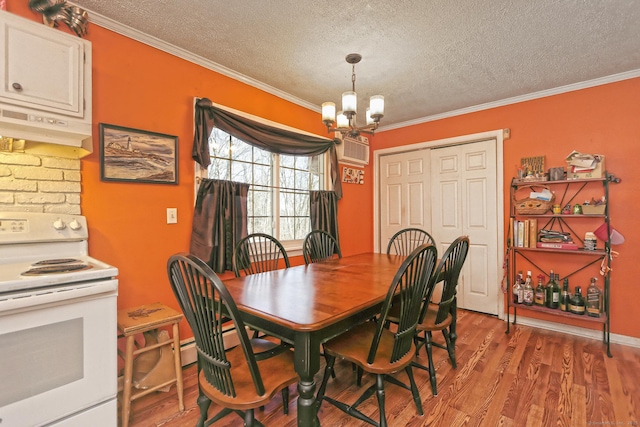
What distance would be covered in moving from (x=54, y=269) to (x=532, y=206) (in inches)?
146

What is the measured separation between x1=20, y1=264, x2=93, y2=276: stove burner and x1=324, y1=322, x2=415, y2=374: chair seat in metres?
1.29

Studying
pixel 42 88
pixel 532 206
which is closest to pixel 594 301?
pixel 532 206

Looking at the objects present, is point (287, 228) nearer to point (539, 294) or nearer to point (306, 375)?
point (306, 375)

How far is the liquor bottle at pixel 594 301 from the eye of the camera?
8.56 ft

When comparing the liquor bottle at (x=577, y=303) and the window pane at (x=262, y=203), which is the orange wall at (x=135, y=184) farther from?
the liquor bottle at (x=577, y=303)

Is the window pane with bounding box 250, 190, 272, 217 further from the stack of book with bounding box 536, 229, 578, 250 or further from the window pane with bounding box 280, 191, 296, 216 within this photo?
the stack of book with bounding box 536, 229, 578, 250

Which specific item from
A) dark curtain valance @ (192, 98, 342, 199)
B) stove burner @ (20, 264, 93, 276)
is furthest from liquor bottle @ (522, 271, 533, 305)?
stove burner @ (20, 264, 93, 276)

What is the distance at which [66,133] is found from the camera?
62.5 inches

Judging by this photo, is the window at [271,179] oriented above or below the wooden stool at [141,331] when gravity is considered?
above

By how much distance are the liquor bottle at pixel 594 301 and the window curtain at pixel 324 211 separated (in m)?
2.49

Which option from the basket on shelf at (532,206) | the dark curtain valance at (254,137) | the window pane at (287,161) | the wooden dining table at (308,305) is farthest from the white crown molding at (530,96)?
the wooden dining table at (308,305)

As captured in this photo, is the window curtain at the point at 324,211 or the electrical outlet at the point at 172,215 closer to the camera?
the electrical outlet at the point at 172,215

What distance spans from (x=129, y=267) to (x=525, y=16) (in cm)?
313

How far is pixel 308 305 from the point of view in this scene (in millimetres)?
1396
